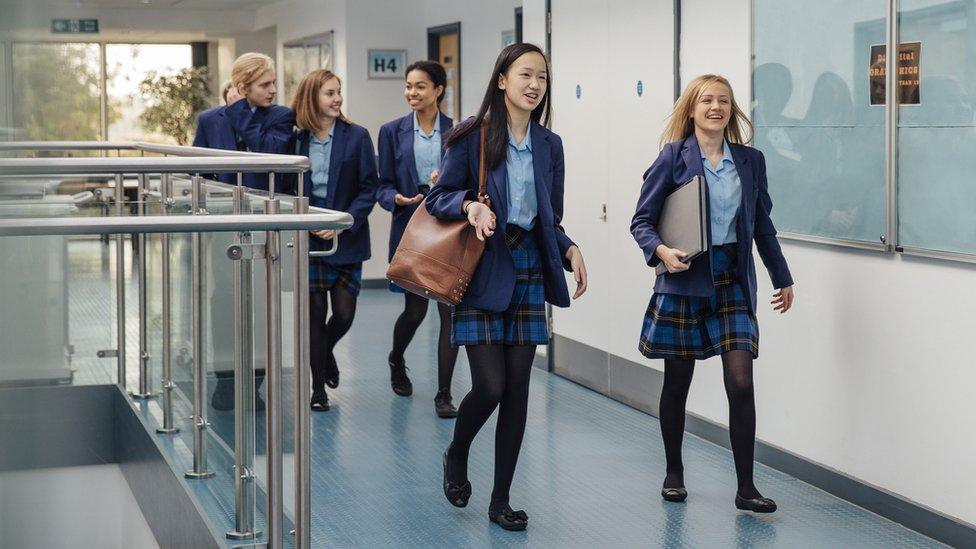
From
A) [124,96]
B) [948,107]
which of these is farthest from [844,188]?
[124,96]

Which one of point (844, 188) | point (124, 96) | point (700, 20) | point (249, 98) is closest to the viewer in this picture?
point (844, 188)

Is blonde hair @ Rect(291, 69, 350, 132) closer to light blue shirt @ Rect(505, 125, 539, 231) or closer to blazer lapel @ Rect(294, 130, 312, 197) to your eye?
blazer lapel @ Rect(294, 130, 312, 197)

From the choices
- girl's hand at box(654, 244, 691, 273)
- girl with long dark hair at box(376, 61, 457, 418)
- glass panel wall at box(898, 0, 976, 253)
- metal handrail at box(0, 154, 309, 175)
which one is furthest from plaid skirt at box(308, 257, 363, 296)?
glass panel wall at box(898, 0, 976, 253)

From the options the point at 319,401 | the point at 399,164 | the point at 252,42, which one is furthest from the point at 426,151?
the point at 252,42

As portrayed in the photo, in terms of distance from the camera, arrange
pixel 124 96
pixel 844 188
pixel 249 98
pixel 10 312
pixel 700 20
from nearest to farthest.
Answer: pixel 10 312
pixel 844 188
pixel 700 20
pixel 249 98
pixel 124 96

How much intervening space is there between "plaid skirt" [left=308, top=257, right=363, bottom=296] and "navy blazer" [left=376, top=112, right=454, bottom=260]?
234mm

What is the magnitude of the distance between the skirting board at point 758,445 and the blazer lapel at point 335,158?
1.71 metres

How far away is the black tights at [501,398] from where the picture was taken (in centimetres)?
393

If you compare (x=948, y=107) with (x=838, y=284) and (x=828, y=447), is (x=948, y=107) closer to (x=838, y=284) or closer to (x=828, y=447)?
(x=838, y=284)

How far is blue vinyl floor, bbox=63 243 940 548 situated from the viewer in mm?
4020

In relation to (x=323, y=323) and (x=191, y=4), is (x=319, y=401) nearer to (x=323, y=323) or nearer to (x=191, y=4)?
(x=323, y=323)

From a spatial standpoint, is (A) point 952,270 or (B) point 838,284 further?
(B) point 838,284

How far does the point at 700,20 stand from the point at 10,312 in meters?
4.90

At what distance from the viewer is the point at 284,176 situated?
19.0 ft
